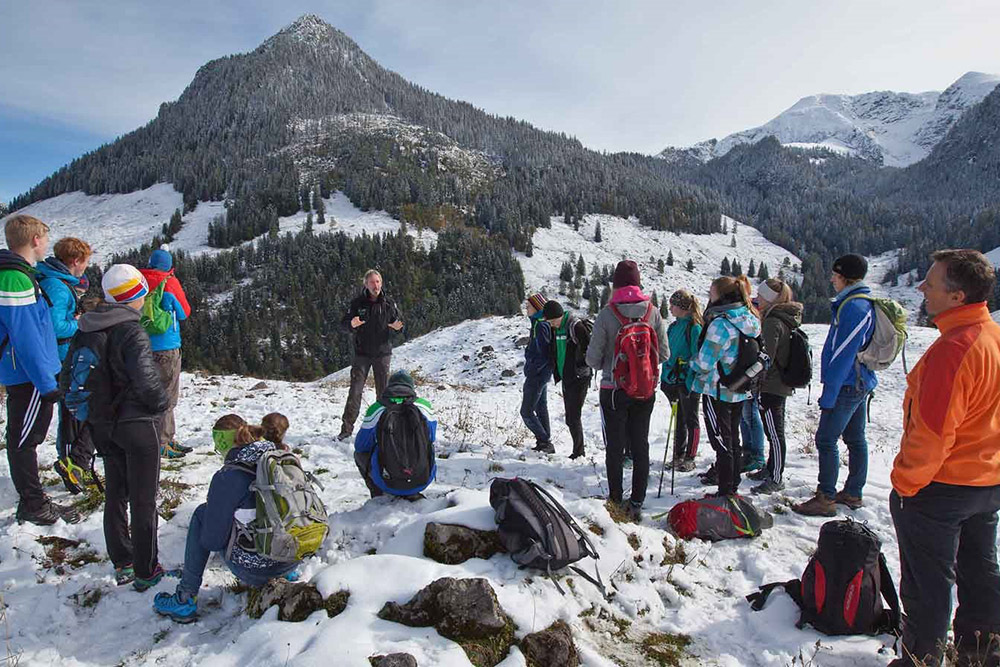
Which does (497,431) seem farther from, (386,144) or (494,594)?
(386,144)

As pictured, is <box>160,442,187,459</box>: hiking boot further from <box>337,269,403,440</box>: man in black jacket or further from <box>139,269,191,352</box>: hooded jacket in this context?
<box>337,269,403,440</box>: man in black jacket

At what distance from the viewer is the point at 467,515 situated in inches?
152

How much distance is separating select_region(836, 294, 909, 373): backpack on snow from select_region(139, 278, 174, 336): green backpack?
707cm

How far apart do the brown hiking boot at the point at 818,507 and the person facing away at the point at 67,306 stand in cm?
671

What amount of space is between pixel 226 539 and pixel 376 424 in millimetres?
1373

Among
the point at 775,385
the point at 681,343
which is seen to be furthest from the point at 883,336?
the point at 681,343

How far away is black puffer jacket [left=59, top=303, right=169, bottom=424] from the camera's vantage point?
321 cm

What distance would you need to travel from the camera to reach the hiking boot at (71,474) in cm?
475

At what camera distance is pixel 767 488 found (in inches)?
219

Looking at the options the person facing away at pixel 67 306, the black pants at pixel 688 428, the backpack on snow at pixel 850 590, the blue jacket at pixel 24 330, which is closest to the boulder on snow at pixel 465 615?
the backpack on snow at pixel 850 590

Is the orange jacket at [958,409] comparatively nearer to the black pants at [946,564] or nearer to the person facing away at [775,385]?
the black pants at [946,564]

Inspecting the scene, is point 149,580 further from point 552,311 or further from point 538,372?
point 552,311

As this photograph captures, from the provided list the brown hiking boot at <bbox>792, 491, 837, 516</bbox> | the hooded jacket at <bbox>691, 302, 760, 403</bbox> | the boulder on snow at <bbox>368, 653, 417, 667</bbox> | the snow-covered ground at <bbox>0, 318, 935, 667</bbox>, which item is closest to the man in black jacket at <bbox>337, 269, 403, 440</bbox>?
the snow-covered ground at <bbox>0, 318, 935, 667</bbox>

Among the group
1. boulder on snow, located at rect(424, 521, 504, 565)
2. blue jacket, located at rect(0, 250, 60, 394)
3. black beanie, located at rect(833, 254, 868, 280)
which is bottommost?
boulder on snow, located at rect(424, 521, 504, 565)
